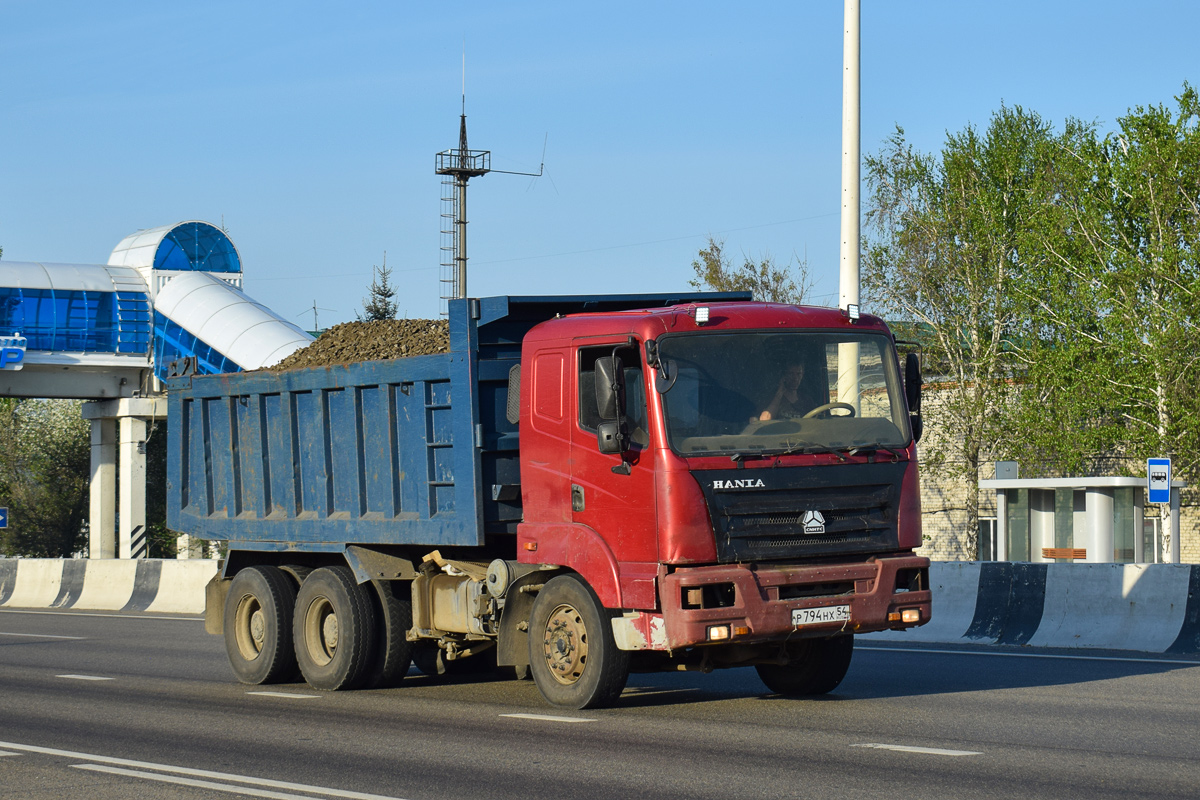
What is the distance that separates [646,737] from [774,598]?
1.20m

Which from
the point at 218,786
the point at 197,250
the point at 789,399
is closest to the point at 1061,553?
the point at 789,399

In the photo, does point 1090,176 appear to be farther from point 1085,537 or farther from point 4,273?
→ point 4,273

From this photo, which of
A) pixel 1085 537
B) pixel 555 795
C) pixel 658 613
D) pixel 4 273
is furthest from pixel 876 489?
pixel 4 273

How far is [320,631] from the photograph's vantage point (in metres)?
12.9

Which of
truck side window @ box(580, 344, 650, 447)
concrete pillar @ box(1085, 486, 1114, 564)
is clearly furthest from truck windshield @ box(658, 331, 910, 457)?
concrete pillar @ box(1085, 486, 1114, 564)

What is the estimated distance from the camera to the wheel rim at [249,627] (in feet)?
44.7

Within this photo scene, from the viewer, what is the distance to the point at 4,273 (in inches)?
2138

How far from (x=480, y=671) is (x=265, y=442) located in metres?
2.77

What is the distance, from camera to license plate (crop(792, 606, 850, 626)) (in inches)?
387

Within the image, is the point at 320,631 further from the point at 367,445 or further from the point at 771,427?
the point at 771,427

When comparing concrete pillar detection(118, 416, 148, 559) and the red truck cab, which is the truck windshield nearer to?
the red truck cab

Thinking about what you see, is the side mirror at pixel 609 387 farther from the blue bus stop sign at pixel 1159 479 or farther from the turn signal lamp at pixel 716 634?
the blue bus stop sign at pixel 1159 479

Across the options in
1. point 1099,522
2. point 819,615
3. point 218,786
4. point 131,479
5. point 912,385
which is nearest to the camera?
point 218,786

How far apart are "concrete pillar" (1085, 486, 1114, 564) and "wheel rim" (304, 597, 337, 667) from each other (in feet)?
53.2
